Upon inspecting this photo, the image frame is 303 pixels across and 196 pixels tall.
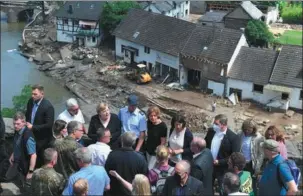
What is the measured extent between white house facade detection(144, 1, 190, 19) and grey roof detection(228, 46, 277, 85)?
14.0m

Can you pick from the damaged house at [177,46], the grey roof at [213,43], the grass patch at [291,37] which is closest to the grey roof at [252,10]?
the grass patch at [291,37]

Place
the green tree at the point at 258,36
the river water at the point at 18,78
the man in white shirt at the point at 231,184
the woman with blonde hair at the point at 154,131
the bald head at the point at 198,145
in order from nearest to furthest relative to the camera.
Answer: the man in white shirt at the point at 231,184, the bald head at the point at 198,145, the woman with blonde hair at the point at 154,131, the river water at the point at 18,78, the green tree at the point at 258,36

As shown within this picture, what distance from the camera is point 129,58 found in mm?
34875

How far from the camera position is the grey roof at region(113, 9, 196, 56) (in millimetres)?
31578

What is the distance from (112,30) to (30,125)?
31.4 metres

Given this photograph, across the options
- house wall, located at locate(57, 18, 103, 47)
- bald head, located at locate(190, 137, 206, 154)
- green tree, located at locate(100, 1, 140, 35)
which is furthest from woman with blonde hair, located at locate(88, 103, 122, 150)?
house wall, located at locate(57, 18, 103, 47)

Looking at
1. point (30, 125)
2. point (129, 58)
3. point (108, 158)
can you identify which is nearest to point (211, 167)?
point (108, 158)

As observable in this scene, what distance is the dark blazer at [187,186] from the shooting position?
18.6 feet

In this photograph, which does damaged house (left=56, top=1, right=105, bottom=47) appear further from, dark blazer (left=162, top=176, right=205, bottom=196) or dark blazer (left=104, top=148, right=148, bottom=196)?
dark blazer (left=162, top=176, right=205, bottom=196)

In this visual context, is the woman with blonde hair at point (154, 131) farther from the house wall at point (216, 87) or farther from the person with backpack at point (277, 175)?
the house wall at point (216, 87)

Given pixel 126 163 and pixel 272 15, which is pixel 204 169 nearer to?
pixel 126 163

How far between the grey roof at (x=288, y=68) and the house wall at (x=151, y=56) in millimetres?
6665

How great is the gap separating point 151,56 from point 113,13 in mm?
6788

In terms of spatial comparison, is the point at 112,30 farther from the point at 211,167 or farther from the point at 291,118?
the point at 211,167
